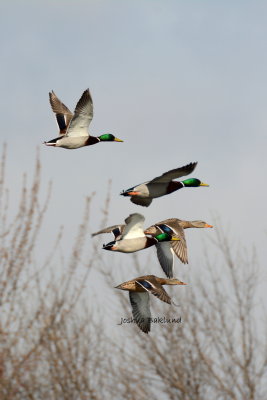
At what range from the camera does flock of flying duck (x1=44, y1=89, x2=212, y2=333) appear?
15547 mm

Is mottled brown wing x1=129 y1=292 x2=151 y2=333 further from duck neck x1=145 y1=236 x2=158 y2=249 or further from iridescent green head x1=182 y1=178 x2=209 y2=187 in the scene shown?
iridescent green head x1=182 y1=178 x2=209 y2=187

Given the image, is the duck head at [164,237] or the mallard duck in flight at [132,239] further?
the duck head at [164,237]

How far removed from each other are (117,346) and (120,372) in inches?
24.2

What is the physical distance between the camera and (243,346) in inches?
914

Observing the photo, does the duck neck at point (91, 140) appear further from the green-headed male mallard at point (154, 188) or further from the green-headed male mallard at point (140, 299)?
the green-headed male mallard at point (140, 299)

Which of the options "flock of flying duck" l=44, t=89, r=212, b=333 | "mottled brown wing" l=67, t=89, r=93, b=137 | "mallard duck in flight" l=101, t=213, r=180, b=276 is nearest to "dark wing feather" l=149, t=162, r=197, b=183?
"flock of flying duck" l=44, t=89, r=212, b=333

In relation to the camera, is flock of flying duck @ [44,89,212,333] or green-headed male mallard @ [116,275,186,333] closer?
flock of flying duck @ [44,89,212,333]

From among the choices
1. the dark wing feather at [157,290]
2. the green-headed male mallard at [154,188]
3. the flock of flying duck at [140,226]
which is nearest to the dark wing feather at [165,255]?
the flock of flying duck at [140,226]

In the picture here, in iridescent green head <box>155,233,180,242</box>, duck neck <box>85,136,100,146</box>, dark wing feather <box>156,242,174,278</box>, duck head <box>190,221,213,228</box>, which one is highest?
duck neck <box>85,136,100,146</box>

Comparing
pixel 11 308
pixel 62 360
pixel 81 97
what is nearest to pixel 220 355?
pixel 62 360

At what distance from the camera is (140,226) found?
15836 mm

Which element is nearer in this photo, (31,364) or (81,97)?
(81,97)

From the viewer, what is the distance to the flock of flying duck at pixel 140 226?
51.0ft

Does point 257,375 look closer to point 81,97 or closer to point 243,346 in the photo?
point 243,346
